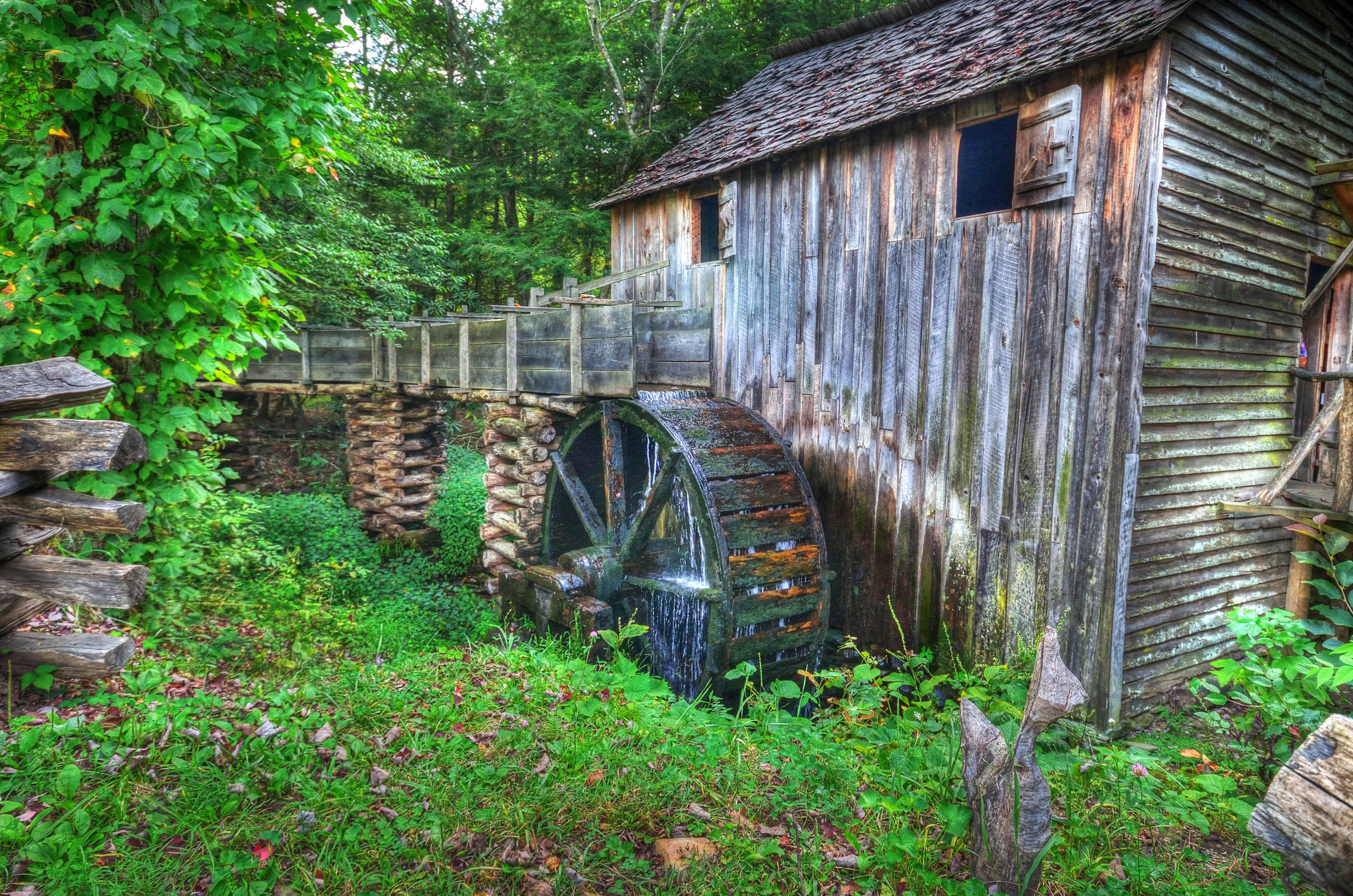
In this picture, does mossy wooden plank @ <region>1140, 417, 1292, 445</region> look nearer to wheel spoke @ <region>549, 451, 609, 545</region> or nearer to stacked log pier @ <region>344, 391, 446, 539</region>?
wheel spoke @ <region>549, 451, 609, 545</region>

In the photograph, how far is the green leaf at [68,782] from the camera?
2445 millimetres

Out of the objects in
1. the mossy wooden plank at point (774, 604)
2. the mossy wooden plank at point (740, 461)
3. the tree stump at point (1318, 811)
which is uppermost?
the mossy wooden plank at point (740, 461)

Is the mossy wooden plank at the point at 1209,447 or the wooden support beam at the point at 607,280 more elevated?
the wooden support beam at the point at 607,280

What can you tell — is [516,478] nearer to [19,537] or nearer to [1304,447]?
[19,537]

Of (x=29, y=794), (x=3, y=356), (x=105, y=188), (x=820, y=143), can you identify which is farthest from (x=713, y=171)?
(x=29, y=794)

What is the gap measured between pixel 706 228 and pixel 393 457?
5715mm

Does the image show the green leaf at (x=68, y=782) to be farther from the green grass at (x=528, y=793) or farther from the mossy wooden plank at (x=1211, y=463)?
the mossy wooden plank at (x=1211, y=463)

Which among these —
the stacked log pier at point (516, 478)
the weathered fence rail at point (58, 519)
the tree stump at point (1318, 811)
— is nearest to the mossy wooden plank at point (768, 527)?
the stacked log pier at point (516, 478)

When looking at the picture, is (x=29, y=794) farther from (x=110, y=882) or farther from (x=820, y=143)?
(x=820, y=143)

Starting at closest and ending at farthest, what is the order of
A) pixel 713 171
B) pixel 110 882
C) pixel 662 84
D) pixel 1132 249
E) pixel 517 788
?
pixel 110 882 < pixel 517 788 < pixel 1132 249 < pixel 713 171 < pixel 662 84

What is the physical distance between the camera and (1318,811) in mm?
1342

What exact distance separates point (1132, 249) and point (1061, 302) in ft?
1.51

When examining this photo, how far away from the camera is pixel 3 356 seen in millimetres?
3668

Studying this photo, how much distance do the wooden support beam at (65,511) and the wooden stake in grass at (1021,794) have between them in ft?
11.4
